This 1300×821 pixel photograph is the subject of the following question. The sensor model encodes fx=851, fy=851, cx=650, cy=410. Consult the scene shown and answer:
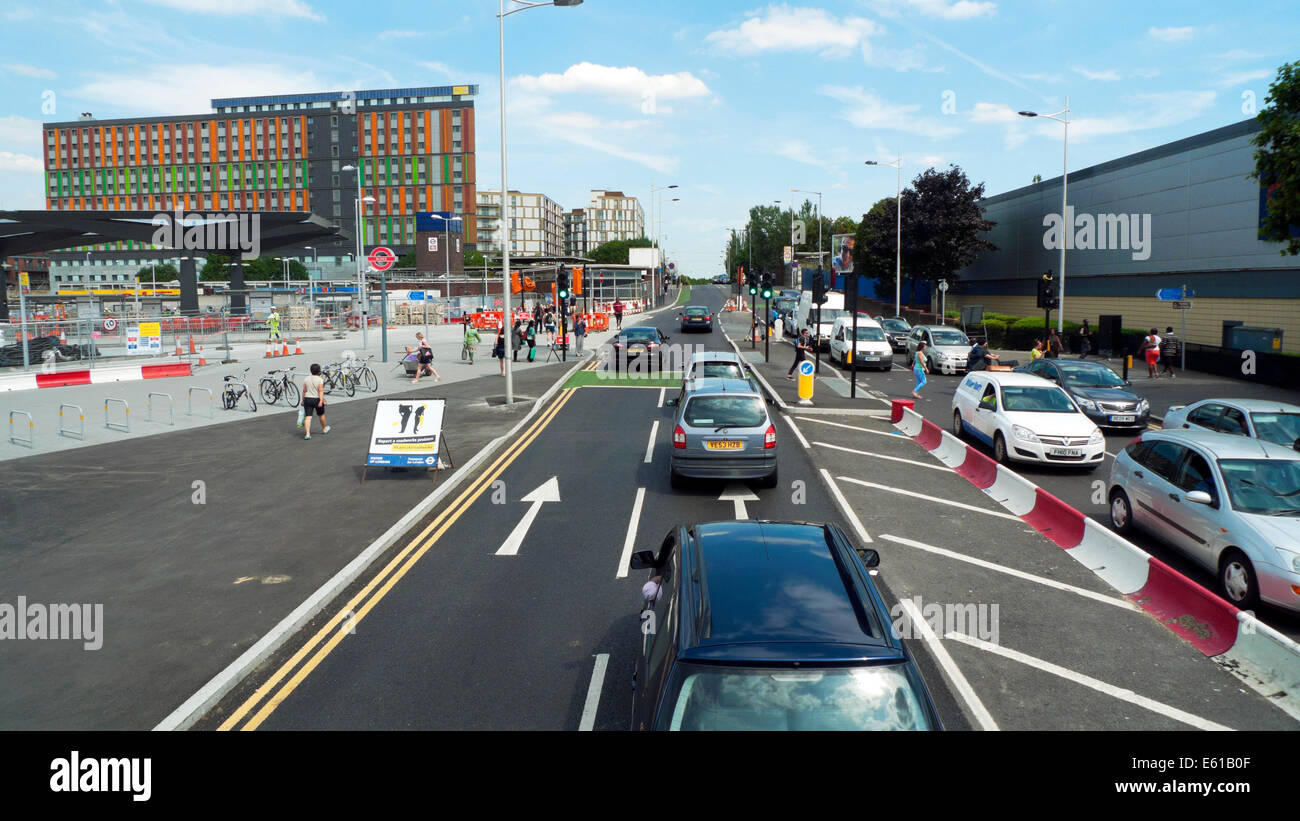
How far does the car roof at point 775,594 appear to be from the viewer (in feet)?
14.9

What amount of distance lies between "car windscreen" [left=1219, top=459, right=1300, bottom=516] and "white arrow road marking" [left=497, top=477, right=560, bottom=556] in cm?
829

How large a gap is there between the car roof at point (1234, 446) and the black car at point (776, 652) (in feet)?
22.5

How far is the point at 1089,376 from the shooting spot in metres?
20.4

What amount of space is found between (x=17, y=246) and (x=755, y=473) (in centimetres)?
6432

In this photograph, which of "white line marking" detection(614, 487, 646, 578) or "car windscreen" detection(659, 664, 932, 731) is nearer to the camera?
"car windscreen" detection(659, 664, 932, 731)

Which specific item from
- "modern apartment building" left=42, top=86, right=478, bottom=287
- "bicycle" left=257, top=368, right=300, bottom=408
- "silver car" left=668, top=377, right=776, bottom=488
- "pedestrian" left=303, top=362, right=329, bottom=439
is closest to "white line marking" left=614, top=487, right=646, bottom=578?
"silver car" left=668, top=377, right=776, bottom=488

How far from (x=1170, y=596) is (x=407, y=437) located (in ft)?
37.8

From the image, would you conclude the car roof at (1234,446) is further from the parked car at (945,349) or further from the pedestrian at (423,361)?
the parked car at (945,349)

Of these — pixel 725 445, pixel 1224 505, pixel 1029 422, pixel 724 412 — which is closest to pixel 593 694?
pixel 725 445

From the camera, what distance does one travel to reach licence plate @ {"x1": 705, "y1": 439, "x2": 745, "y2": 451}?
13.3m

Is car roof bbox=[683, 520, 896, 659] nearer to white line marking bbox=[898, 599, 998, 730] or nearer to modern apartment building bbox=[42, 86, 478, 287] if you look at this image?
white line marking bbox=[898, 599, 998, 730]

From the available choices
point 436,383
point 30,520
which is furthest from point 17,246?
A: point 30,520

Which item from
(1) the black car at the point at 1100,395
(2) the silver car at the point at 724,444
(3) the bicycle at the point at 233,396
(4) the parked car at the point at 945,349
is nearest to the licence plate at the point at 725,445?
(2) the silver car at the point at 724,444
